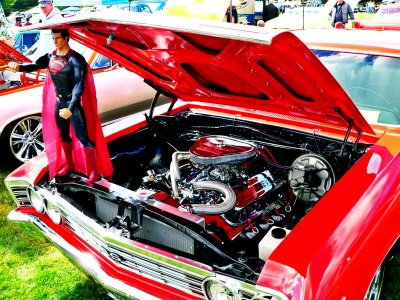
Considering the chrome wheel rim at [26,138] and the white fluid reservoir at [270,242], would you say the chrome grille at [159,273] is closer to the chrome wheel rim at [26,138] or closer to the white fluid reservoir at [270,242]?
the white fluid reservoir at [270,242]

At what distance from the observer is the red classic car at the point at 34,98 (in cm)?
454

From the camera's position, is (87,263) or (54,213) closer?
(87,263)

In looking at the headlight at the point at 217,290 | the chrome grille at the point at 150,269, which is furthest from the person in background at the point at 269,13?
the headlight at the point at 217,290

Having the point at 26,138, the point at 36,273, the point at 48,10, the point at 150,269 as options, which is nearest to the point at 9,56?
the point at 48,10

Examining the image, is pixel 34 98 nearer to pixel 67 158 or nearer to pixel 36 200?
pixel 67 158

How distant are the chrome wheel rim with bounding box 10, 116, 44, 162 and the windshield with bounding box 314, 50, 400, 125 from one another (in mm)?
3269

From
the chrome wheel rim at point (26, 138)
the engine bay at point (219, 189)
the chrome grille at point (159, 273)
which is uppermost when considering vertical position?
the engine bay at point (219, 189)

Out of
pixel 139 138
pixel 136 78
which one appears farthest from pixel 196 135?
pixel 136 78

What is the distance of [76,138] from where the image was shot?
9.21 ft

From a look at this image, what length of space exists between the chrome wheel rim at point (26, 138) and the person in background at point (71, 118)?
196cm

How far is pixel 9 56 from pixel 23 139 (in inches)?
53.2

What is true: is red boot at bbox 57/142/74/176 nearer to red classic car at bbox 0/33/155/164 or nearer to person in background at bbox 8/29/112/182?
person in background at bbox 8/29/112/182

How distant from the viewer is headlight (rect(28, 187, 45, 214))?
8.48 feet

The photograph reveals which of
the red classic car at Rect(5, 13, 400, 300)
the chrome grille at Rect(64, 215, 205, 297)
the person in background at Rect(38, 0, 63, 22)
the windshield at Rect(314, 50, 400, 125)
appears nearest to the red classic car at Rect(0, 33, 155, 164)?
the person in background at Rect(38, 0, 63, 22)
